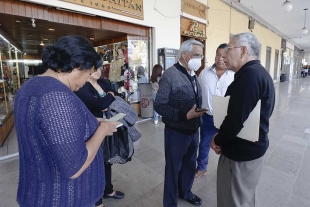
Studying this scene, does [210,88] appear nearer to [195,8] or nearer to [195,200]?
[195,200]

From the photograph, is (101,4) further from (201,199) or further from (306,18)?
(306,18)

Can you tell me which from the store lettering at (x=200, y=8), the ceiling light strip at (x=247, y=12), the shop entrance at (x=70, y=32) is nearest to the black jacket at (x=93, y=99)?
the shop entrance at (x=70, y=32)

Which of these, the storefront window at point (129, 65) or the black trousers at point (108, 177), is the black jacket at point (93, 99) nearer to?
the black trousers at point (108, 177)

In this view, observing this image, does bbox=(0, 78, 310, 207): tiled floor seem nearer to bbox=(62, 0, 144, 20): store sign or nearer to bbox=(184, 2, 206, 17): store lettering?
bbox=(62, 0, 144, 20): store sign

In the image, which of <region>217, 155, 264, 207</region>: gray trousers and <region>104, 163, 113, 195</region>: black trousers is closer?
<region>217, 155, 264, 207</region>: gray trousers

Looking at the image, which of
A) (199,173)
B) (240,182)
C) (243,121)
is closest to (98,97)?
(243,121)

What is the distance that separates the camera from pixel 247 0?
7.98 m

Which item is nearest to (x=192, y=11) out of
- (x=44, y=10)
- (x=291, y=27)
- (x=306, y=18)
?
(x=44, y=10)

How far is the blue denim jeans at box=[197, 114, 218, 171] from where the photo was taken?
93.8 inches

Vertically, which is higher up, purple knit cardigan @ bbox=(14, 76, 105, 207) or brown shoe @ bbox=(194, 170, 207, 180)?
purple knit cardigan @ bbox=(14, 76, 105, 207)

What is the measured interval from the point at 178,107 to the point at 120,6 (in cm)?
360

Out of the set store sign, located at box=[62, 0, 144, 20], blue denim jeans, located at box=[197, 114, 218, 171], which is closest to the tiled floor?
blue denim jeans, located at box=[197, 114, 218, 171]

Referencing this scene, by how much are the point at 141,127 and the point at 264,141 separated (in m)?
3.46

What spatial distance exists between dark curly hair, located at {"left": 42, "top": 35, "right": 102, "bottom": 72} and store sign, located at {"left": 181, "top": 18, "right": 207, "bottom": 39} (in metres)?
5.77
